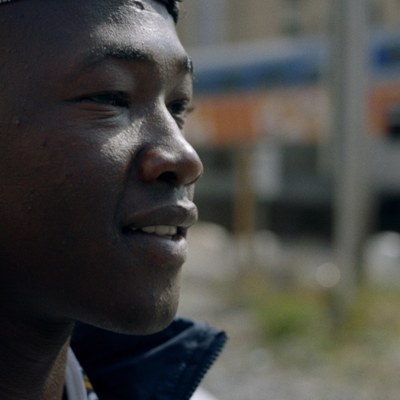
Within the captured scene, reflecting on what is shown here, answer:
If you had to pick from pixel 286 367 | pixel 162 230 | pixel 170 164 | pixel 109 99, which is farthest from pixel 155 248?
pixel 286 367

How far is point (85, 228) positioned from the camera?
4.34 ft

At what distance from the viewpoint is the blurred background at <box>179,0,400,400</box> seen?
672cm

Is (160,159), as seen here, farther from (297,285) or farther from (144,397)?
(297,285)

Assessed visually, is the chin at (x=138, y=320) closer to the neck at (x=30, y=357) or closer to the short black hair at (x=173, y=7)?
the neck at (x=30, y=357)

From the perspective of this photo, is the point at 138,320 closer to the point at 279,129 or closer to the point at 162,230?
the point at 162,230

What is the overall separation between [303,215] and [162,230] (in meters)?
21.1

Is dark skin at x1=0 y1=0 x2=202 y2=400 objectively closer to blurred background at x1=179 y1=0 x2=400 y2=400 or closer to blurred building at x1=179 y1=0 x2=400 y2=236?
blurred background at x1=179 y1=0 x2=400 y2=400

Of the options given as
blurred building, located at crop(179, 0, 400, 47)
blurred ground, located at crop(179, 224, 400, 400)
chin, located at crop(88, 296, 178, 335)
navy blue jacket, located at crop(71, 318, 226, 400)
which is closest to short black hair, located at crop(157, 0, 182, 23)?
chin, located at crop(88, 296, 178, 335)

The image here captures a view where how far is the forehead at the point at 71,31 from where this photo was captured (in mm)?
1347

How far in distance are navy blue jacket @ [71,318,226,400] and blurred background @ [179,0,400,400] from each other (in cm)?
68

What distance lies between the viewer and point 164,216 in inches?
53.6

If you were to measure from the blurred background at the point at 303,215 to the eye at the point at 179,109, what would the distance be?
0.85 feet

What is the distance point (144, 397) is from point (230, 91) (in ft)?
57.8

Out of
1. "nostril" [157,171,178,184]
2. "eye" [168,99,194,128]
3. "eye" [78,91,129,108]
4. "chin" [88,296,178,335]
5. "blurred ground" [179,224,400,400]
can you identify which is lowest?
"chin" [88,296,178,335]
